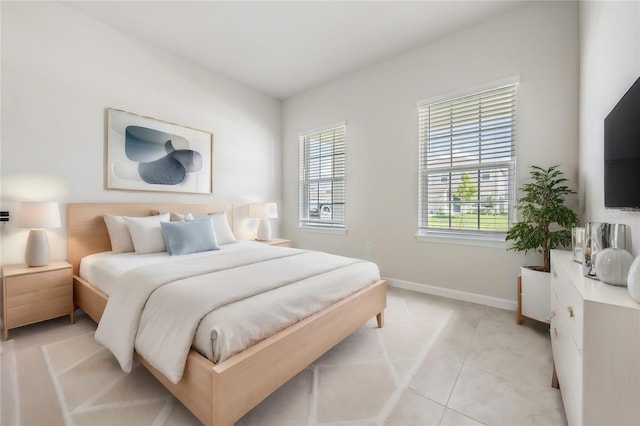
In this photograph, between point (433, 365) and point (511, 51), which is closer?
point (433, 365)

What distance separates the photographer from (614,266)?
1.21m

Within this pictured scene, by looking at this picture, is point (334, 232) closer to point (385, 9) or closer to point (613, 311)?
point (385, 9)

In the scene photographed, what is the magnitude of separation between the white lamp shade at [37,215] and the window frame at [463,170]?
3545 mm

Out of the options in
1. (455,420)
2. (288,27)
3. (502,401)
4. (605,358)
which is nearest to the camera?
(605,358)

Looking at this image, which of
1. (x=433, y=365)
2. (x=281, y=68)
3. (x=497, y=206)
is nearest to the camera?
(x=433, y=365)

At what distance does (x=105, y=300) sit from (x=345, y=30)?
10.9ft

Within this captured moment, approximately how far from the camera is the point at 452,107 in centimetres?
306

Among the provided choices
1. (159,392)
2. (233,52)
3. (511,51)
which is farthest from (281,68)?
(159,392)

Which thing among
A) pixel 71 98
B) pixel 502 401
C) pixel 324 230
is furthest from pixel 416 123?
pixel 71 98

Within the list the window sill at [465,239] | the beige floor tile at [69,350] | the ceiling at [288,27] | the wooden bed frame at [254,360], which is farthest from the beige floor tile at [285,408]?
the ceiling at [288,27]

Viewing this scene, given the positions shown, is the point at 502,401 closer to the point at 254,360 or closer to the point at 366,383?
the point at 366,383

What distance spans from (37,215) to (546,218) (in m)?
4.11

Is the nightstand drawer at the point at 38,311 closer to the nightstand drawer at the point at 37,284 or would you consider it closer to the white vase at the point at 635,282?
the nightstand drawer at the point at 37,284

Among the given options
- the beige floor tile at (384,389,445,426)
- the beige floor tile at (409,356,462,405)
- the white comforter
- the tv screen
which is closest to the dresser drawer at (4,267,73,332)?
the white comforter
